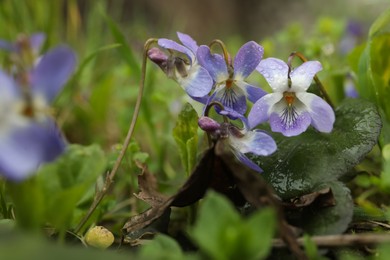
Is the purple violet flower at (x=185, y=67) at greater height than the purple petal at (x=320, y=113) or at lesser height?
greater

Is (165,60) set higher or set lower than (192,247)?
higher

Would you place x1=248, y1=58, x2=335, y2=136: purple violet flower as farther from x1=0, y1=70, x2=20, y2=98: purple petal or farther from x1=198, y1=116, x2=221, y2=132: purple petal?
x1=0, y1=70, x2=20, y2=98: purple petal

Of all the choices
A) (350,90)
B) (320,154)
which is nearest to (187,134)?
(320,154)

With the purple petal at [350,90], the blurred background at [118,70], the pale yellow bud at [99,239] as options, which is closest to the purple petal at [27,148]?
the pale yellow bud at [99,239]

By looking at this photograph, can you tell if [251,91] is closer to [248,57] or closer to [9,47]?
[248,57]

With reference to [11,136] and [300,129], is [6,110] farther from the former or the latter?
[300,129]

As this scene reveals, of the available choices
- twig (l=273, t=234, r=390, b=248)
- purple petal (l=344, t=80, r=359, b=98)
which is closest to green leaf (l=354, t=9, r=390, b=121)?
purple petal (l=344, t=80, r=359, b=98)

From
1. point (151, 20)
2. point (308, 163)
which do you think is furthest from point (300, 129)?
point (151, 20)

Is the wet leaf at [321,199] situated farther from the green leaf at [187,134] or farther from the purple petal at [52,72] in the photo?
the purple petal at [52,72]
